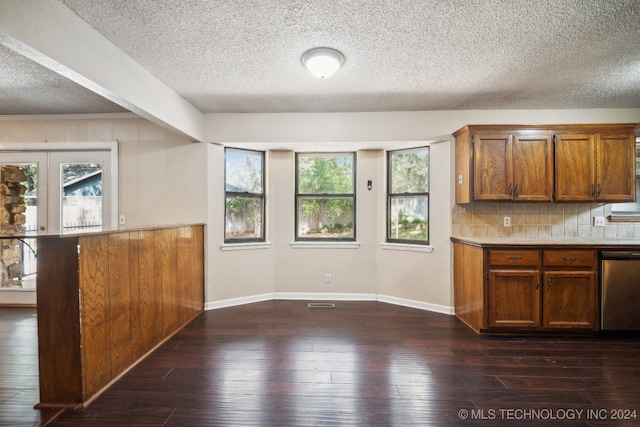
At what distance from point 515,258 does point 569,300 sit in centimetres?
64

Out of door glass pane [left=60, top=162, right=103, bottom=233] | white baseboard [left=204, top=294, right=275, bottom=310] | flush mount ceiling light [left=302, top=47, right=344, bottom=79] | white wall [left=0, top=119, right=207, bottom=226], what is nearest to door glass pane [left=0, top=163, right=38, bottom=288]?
door glass pane [left=60, top=162, right=103, bottom=233]

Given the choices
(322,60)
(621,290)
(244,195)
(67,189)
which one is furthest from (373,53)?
(67,189)

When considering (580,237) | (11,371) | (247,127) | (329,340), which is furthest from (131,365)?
(580,237)

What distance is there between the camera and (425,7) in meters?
1.83

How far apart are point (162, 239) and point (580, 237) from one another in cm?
458

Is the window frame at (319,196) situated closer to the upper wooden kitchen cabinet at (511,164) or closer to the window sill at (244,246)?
the window sill at (244,246)

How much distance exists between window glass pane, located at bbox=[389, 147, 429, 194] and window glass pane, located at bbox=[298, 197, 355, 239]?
2.37 feet

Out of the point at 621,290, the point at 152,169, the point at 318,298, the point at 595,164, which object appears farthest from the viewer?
the point at 318,298

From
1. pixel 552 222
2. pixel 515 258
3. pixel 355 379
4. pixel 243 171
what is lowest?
pixel 355 379

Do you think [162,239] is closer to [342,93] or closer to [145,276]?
[145,276]

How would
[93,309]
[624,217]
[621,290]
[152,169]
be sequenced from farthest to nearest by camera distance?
[152,169] → [624,217] → [621,290] → [93,309]

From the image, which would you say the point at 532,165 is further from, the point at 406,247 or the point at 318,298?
the point at 318,298

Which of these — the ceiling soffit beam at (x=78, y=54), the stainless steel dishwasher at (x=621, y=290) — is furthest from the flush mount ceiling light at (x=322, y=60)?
the stainless steel dishwasher at (x=621, y=290)

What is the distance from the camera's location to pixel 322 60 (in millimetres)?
2305
